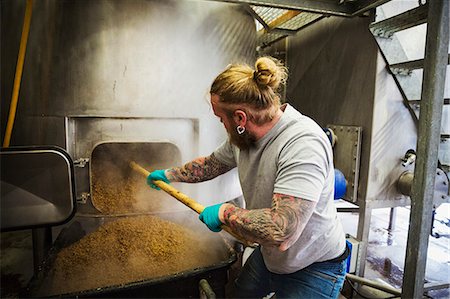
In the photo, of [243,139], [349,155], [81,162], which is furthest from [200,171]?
[349,155]

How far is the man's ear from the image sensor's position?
1.13m

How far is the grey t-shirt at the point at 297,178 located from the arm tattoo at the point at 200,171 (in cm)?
32

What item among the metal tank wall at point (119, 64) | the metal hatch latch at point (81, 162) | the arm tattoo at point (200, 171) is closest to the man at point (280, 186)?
the arm tattoo at point (200, 171)

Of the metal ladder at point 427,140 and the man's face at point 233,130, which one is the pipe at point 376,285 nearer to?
the metal ladder at point 427,140

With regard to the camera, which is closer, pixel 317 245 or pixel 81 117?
pixel 317 245

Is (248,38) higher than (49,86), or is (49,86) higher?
(248,38)

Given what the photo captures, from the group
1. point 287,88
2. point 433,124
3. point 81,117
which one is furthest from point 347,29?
point 81,117

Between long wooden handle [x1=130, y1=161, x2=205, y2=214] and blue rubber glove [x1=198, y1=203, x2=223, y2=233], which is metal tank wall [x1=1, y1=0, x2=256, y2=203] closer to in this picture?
long wooden handle [x1=130, y1=161, x2=205, y2=214]

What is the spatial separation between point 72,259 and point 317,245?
1.38 metres

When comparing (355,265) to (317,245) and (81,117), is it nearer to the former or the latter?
(317,245)

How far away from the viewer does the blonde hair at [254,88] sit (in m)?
1.10

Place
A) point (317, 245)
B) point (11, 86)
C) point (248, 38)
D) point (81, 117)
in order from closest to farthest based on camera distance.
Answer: point (317, 245) < point (81, 117) < point (11, 86) < point (248, 38)

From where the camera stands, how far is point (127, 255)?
1.78m

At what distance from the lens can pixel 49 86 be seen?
5.83 feet
